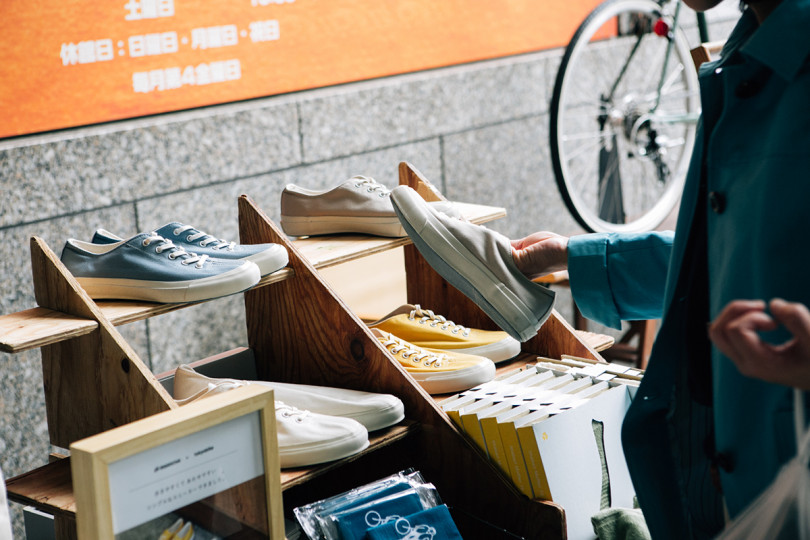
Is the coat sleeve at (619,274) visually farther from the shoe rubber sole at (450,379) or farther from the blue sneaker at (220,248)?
the blue sneaker at (220,248)

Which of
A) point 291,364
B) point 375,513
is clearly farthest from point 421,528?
point 291,364

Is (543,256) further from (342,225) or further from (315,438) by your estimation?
(315,438)

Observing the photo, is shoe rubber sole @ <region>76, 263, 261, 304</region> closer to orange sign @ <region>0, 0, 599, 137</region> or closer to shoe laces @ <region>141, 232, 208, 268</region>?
shoe laces @ <region>141, 232, 208, 268</region>

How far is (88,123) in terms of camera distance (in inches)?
95.6

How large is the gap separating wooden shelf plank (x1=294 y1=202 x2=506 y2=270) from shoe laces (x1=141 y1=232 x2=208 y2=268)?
0.22 m

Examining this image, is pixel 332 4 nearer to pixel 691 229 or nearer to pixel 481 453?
pixel 481 453

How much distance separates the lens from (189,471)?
44.7 inches

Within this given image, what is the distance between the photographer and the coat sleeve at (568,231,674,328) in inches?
57.4

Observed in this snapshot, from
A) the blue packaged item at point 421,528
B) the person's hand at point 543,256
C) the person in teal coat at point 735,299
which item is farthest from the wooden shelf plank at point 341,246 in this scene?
the person in teal coat at point 735,299

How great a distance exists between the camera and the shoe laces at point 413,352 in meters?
1.77

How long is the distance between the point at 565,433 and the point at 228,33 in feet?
5.56

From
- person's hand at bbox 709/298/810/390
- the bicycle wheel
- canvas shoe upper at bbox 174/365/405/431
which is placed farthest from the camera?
the bicycle wheel


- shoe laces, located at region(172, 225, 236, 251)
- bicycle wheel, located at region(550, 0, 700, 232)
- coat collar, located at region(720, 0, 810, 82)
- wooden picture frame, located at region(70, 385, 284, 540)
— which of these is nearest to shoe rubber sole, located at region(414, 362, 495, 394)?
shoe laces, located at region(172, 225, 236, 251)

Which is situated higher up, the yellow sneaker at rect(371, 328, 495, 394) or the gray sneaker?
the gray sneaker
